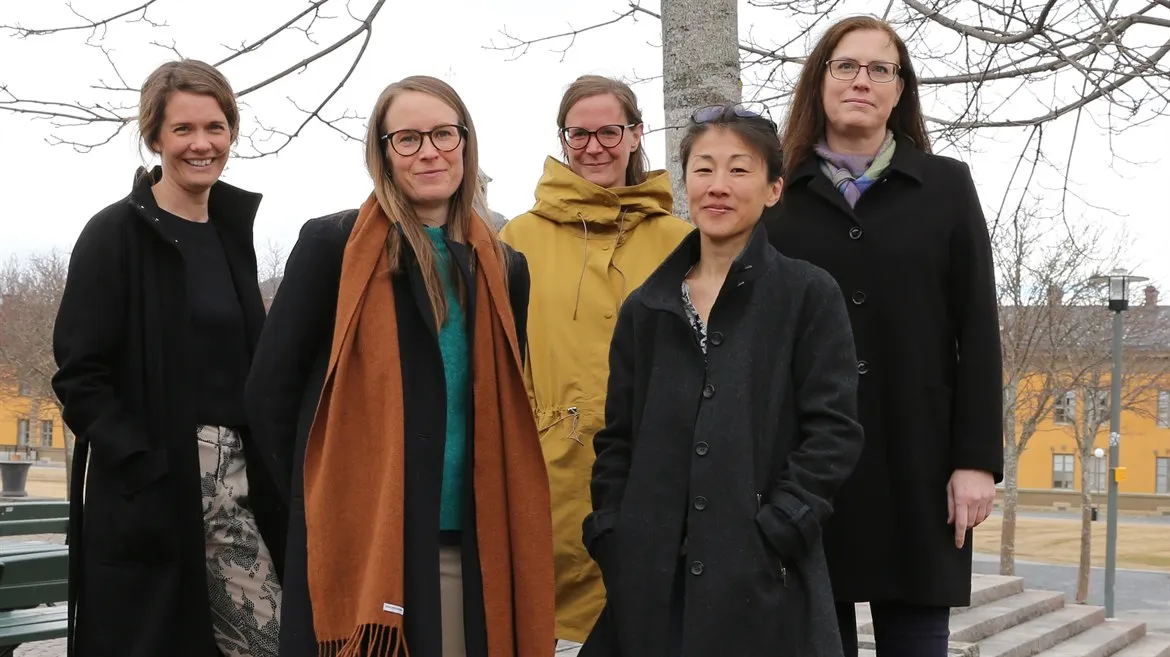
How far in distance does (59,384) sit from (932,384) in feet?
7.67

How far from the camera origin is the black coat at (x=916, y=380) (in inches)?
118

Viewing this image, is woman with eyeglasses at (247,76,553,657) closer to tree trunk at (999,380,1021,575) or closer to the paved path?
the paved path

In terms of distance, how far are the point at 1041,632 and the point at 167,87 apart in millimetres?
8119

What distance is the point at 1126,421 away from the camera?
48.5 meters

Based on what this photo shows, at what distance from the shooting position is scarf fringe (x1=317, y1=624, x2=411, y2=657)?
105 inches

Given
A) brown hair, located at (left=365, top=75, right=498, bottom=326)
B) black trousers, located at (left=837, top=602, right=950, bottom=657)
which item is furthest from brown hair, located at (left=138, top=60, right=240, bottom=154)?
black trousers, located at (left=837, top=602, right=950, bottom=657)

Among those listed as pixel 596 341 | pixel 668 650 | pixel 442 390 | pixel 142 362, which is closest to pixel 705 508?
pixel 668 650

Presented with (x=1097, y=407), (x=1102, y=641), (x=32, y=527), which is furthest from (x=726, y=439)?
(x=1097, y=407)

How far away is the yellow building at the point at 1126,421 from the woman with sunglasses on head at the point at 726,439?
67.7 ft

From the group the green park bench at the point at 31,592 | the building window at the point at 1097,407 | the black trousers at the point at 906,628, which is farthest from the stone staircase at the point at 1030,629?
the building window at the point at 1097,407

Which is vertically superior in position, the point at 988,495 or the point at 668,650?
the point at 988,495

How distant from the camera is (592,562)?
11.3ft

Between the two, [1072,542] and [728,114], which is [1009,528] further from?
[728,114]

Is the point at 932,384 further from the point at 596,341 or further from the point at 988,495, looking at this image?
the point at 596,341
